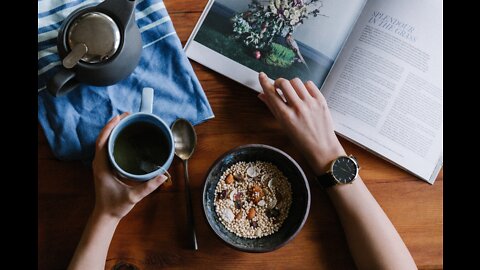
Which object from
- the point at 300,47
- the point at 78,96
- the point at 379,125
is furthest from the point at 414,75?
the point at 78,96

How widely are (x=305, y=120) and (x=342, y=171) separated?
110mm

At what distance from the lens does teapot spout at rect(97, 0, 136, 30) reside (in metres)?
0.70

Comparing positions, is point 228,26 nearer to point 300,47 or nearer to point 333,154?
point 300,47

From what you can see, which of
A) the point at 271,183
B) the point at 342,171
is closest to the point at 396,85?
the point at 342,171

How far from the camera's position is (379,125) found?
33.4 inches

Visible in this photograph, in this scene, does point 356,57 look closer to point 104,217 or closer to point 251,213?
point 251,213

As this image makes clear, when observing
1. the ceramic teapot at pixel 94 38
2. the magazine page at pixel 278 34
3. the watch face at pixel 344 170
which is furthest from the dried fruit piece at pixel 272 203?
the ceramic teapot at pixel 94 38

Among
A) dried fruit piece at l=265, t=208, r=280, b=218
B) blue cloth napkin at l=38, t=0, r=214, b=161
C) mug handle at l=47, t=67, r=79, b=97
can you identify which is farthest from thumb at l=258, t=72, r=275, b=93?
mug handle at l=47, t=67, r=79, b=97

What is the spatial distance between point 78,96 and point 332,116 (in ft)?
1.48

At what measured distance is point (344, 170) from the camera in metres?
0.82

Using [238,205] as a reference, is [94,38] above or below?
above

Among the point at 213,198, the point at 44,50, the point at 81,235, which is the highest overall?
the point at 44,50

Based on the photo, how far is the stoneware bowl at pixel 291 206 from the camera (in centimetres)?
75

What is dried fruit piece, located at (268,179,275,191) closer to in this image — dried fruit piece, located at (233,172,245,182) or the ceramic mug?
dried fruit piece, located at (233,172,245,182)
